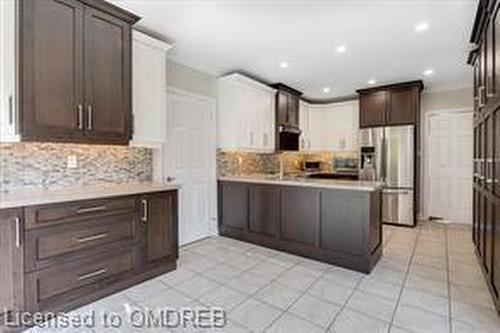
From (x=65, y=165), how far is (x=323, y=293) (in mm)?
2700

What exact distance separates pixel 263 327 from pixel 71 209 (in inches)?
67.8

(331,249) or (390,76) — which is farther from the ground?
(390,76)

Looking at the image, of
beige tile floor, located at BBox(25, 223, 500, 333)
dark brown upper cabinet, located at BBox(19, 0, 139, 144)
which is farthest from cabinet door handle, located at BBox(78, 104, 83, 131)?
beige tile floor, located at BBox(25, 223, 500, 333)

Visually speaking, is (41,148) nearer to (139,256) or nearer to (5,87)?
(5,87)

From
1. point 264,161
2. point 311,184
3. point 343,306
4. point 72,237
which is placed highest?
point 264,161

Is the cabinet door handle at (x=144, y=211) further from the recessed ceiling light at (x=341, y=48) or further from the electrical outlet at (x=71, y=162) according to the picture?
the recessed ceiling light at (x=341, y=48)

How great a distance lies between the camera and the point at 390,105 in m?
5.28

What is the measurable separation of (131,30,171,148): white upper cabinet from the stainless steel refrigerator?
156 inches

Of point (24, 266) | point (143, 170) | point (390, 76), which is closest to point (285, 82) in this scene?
point (390, 76)

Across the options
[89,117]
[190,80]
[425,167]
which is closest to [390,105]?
[425,167]

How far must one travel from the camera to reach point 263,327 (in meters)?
2.06

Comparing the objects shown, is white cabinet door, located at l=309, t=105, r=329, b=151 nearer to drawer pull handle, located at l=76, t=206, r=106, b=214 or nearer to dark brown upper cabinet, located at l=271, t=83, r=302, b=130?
dark brown upper cabinet, located at l=271, t=83, r=302, b=130

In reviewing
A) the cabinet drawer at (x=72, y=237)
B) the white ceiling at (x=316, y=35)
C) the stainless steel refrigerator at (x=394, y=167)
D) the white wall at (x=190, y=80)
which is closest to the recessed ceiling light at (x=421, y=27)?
the white ceiling at (x=316, y=35)

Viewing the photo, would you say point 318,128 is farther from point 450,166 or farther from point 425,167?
point 450,166
